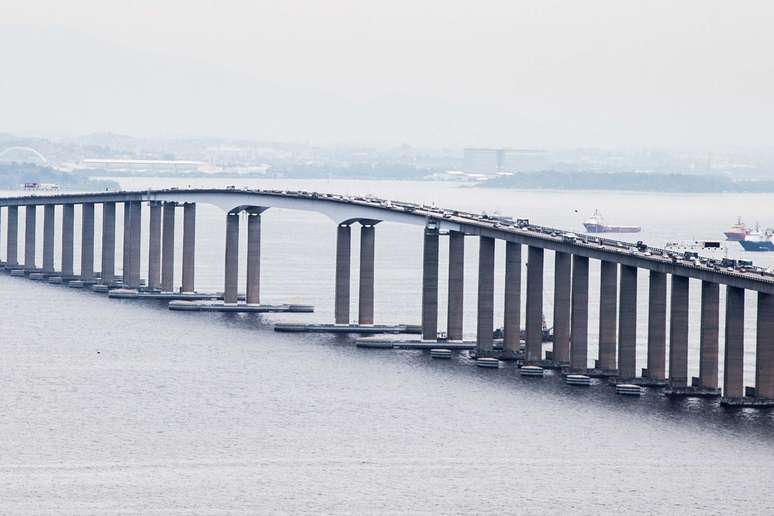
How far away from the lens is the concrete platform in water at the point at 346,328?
95.7 metres

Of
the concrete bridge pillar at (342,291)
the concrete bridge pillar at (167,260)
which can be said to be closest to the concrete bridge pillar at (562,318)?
the concrete bridge pillar at (342,291)

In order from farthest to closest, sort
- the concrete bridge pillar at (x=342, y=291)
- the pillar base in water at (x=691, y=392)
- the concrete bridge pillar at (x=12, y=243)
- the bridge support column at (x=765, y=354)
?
the concrete bridge pillar at (x=12, y=243) < the concrete bridge pillar at (x=342, y=291) < the pillar base in water at (x=691, y=392) < the bridge support column at (x=765, y=354)

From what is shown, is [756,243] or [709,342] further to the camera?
[756,243]

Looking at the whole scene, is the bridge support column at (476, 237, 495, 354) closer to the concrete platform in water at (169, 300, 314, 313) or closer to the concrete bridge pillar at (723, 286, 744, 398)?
the concrete bridge pillar at (723, 286, 744, 398)

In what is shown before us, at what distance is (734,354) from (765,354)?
1170mm

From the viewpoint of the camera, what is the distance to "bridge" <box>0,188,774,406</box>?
2923 inches

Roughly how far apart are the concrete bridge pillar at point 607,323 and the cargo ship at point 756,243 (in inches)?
3995

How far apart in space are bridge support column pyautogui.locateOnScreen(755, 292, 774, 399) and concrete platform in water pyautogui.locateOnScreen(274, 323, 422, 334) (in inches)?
1013

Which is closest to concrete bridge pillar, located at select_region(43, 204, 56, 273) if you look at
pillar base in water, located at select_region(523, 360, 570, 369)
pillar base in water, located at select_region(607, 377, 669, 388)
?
pillar base in water, located at select_region(523, 360, 570, 369)

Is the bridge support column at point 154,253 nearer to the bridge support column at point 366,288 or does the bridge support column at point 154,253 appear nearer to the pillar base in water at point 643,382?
the bridge support column at point 366,288

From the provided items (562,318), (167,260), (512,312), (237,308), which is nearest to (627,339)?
(562,318)

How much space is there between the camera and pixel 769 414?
7050 centimetres

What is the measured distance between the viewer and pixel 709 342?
244 ft

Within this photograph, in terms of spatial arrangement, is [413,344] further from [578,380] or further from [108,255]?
[108,255]
